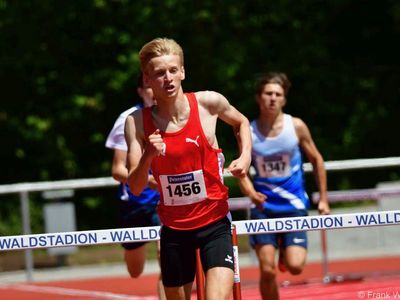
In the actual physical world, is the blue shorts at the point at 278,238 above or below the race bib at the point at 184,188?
below

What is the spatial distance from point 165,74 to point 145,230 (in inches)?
49.1

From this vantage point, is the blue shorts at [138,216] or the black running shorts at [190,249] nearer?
the black running shorts at [190,249]

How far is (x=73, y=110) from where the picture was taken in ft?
75.6

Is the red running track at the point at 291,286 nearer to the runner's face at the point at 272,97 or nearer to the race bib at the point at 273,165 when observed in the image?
the race bib at the point at 273,165

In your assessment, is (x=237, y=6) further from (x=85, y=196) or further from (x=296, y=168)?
(x=296, y=168)

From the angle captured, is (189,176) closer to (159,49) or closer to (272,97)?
(159,49)

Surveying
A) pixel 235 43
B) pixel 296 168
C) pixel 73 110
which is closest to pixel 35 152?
pixel 73 110

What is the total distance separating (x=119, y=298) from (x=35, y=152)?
10.6 m

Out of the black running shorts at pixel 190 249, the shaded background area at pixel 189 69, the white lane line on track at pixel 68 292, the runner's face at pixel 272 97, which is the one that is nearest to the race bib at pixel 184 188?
the black running shorts at pixel 190 249

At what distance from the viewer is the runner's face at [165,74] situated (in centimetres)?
695

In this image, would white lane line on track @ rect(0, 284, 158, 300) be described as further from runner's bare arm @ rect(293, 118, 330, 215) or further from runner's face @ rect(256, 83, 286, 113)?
runner's face @ rect(256, 83, 286, 113)

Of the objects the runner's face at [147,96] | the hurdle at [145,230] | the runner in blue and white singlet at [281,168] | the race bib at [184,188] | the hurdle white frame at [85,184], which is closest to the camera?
the race bib at [184,188]

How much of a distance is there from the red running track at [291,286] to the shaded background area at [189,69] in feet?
21.3

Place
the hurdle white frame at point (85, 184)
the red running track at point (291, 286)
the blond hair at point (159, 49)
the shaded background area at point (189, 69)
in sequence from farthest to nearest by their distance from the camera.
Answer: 1. the shaded background area at point (189, 69)
2. the hurdle white frame at point (85, 184)
3. the red running track at point (291, 286)
4. the blond hair at point (159, 49)
